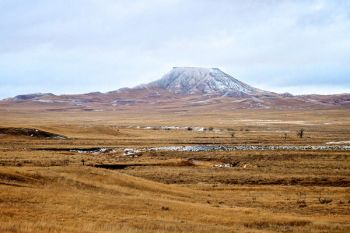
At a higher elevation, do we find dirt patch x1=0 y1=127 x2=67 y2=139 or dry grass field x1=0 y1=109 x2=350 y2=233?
dirt patch x1=0 y1=127 x2=67 y2=139

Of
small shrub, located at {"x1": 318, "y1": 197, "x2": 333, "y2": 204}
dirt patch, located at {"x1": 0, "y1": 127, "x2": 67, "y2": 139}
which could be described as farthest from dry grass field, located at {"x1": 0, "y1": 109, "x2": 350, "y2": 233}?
dirt patch, located at {"x1": 0, "y1": 127, "x2": 67, "y2": 139}

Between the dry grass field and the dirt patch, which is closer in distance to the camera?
the dry grass field

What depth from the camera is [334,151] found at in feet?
253

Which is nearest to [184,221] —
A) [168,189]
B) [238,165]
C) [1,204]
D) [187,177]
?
[1,204]

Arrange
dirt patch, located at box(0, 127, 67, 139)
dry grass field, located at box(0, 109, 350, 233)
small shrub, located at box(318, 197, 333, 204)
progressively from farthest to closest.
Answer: dirt patch, located at box(0, 127, 67, 139)
small shrub, located at box(318, 197, 333, 204)
dry grass field, located at box(0, 109, 350, 233)

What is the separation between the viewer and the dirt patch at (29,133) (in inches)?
4083

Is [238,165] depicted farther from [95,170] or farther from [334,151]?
[95,170]

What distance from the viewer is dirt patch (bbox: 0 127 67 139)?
10371 centimetres

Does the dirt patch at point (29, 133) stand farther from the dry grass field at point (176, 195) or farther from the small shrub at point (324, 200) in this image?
the small shrub at point (324, 200)

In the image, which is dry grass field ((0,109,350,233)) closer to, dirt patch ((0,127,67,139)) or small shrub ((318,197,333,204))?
small shrub ((318,197,333,204))

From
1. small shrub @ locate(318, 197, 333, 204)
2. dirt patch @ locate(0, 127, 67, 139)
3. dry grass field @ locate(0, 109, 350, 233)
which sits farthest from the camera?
dirt patch @ locate(0, 127, 67, 139)

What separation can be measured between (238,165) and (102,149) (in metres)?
28.4

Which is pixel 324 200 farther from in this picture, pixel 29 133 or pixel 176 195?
pixel 29 133

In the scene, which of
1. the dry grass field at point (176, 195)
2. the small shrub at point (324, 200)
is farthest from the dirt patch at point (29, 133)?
the small shrub at point (324, 200)
